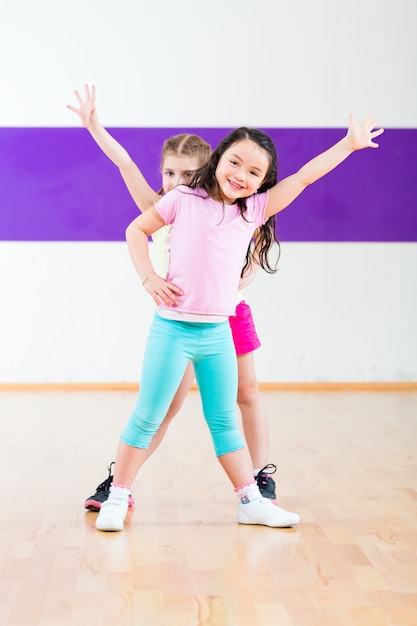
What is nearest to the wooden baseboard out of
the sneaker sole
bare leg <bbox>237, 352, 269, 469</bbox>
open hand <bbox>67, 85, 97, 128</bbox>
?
bare leg <bbox>237, 352, 269, 469</bbox>

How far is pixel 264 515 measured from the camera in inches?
97.0

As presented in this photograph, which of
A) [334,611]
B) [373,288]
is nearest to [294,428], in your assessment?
[373,288]

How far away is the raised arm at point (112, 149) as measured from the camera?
2539 mm

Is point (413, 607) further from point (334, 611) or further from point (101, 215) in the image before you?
point (101, 215)

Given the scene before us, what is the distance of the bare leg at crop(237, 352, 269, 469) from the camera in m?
2.71

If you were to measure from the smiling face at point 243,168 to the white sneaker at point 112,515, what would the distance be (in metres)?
0.83

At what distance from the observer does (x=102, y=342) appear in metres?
4.94

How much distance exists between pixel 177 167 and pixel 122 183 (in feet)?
7.56

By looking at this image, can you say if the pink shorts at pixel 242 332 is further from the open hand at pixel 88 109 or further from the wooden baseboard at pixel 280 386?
the wooden baseboard at pixel 280 386

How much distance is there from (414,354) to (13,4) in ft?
8.84

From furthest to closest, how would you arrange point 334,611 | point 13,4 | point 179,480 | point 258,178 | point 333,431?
point 13,4 → point 333,431 → point 179,480 → point 258,178 → point 334,611

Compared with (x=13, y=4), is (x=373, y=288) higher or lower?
lower

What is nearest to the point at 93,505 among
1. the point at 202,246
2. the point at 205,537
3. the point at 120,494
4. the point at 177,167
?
the point at 120,494

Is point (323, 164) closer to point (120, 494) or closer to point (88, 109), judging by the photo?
point (88, 109)
